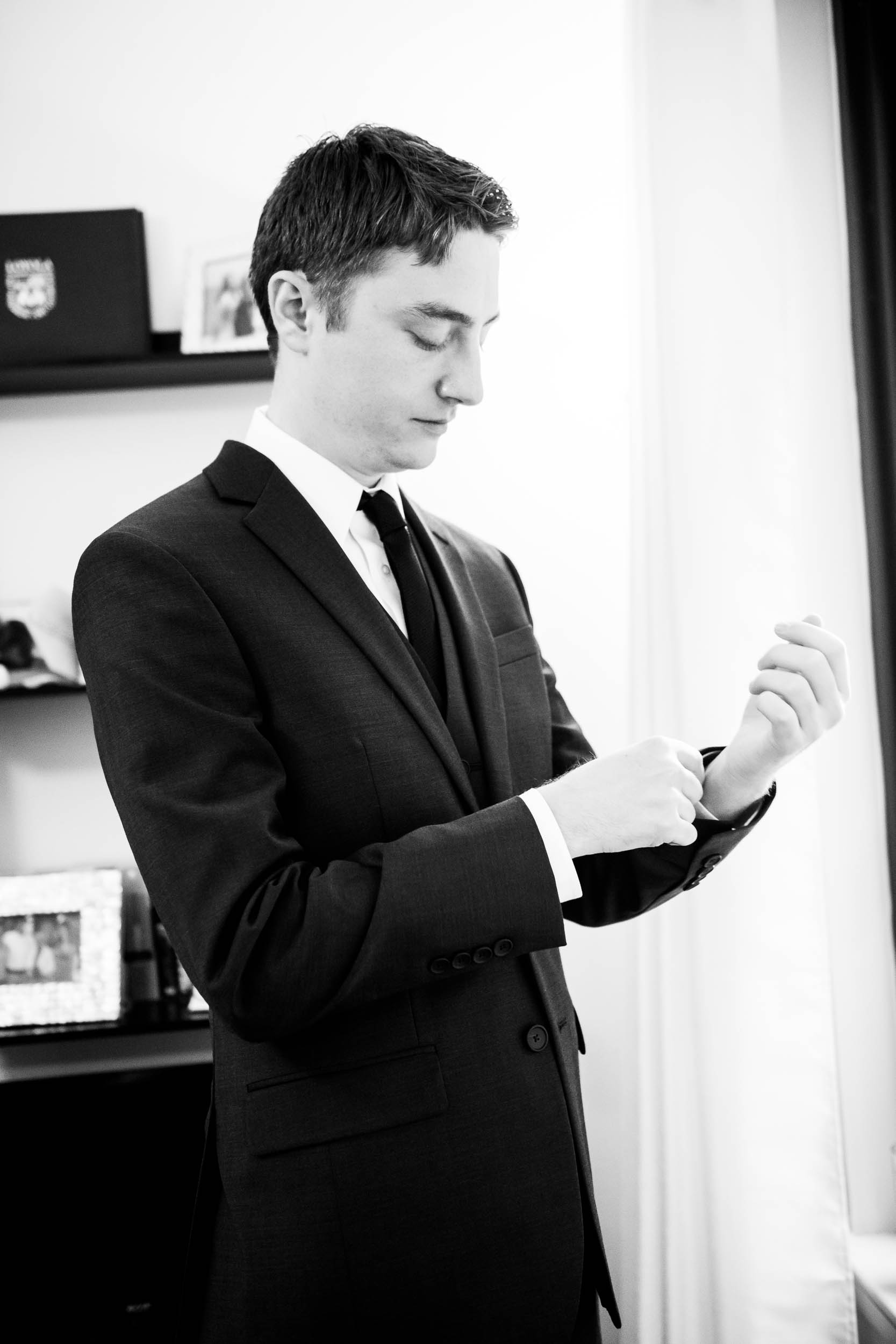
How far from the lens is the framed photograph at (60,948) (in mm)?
2111

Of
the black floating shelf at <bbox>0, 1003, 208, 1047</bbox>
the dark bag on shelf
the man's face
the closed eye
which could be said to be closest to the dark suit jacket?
the man's face

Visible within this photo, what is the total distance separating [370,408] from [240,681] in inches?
13.5

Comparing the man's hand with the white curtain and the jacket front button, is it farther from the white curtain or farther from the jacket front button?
the white curtain

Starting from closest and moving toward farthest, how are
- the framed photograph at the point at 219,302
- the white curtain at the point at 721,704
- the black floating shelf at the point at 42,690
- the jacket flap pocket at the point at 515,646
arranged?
the jacket flap pocket at the point at 515,646, the white curtain at the point at 721,704, the black floating shelf at the point at 42,690, the framed photograph at the point at 219,302

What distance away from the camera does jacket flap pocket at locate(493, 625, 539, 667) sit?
51.6 inches

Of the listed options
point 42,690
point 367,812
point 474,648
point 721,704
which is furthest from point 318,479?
point 42,690

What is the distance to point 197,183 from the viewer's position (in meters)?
2.35

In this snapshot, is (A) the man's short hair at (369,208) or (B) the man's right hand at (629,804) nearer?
(B) the man's right hand at (629,804)

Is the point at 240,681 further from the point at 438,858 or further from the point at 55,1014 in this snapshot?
the point at 55,1014

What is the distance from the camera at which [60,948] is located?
2145 mm

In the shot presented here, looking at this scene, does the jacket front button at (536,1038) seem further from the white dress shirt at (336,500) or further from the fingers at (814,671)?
the fingers at (814,671)

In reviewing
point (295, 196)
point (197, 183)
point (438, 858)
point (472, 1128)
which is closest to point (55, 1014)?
point (472, 1128)

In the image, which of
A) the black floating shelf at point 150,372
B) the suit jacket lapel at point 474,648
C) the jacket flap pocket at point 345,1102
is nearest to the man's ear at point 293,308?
the suit jacket lapel at point 474,648

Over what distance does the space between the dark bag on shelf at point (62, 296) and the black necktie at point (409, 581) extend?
124 centimetres
